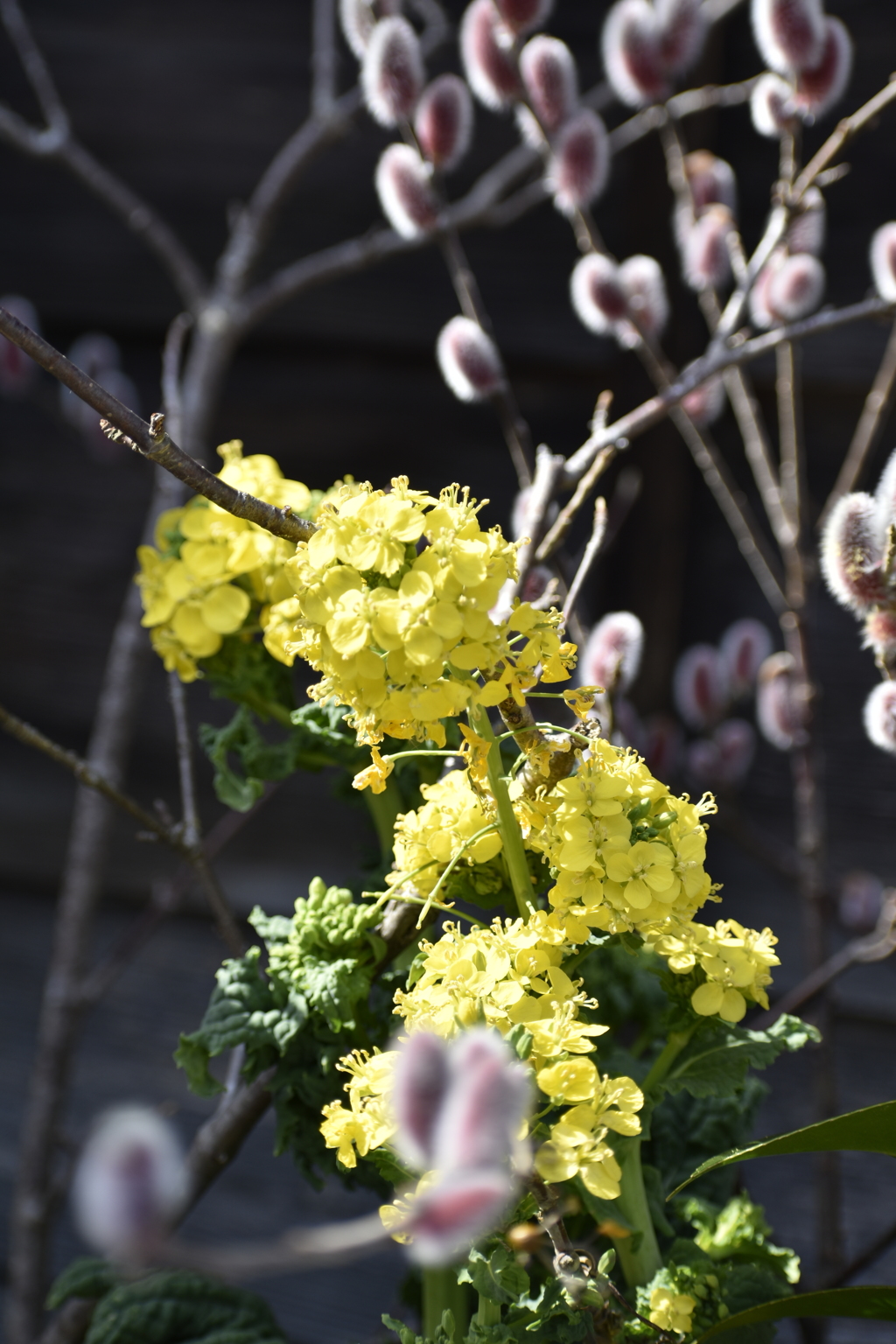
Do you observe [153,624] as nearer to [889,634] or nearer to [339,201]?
[889,634]

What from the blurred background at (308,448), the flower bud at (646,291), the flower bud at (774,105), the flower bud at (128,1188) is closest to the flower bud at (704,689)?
the blurred background at (308,448)

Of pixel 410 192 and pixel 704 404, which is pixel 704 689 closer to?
pixel 704 404

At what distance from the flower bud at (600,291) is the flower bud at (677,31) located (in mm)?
133

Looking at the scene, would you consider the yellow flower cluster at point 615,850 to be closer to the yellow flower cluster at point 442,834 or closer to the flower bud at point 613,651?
the yellow flower cluster at point 442,834

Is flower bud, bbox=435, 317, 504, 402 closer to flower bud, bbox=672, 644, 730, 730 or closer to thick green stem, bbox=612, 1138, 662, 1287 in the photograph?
flower bud, bbox=672, 644, 730, 730

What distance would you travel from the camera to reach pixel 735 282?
0.97 metres

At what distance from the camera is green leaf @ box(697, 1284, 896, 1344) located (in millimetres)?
363

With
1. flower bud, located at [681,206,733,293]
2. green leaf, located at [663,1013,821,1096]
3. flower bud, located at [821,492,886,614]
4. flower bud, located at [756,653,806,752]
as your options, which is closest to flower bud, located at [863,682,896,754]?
flower bud, located at [821,492,886,614]

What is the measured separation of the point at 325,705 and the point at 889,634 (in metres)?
0.28

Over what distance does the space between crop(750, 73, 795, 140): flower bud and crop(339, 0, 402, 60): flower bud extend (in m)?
0.24

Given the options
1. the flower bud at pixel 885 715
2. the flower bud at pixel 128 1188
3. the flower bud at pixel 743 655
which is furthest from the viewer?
the flower bud at pixel 743 655

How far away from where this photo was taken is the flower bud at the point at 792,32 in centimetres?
58

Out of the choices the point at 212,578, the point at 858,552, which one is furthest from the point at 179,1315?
the point at 858,552

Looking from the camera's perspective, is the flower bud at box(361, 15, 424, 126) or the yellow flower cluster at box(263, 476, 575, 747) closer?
the yellow flower cluster at box(263, 476, 575, 747)
